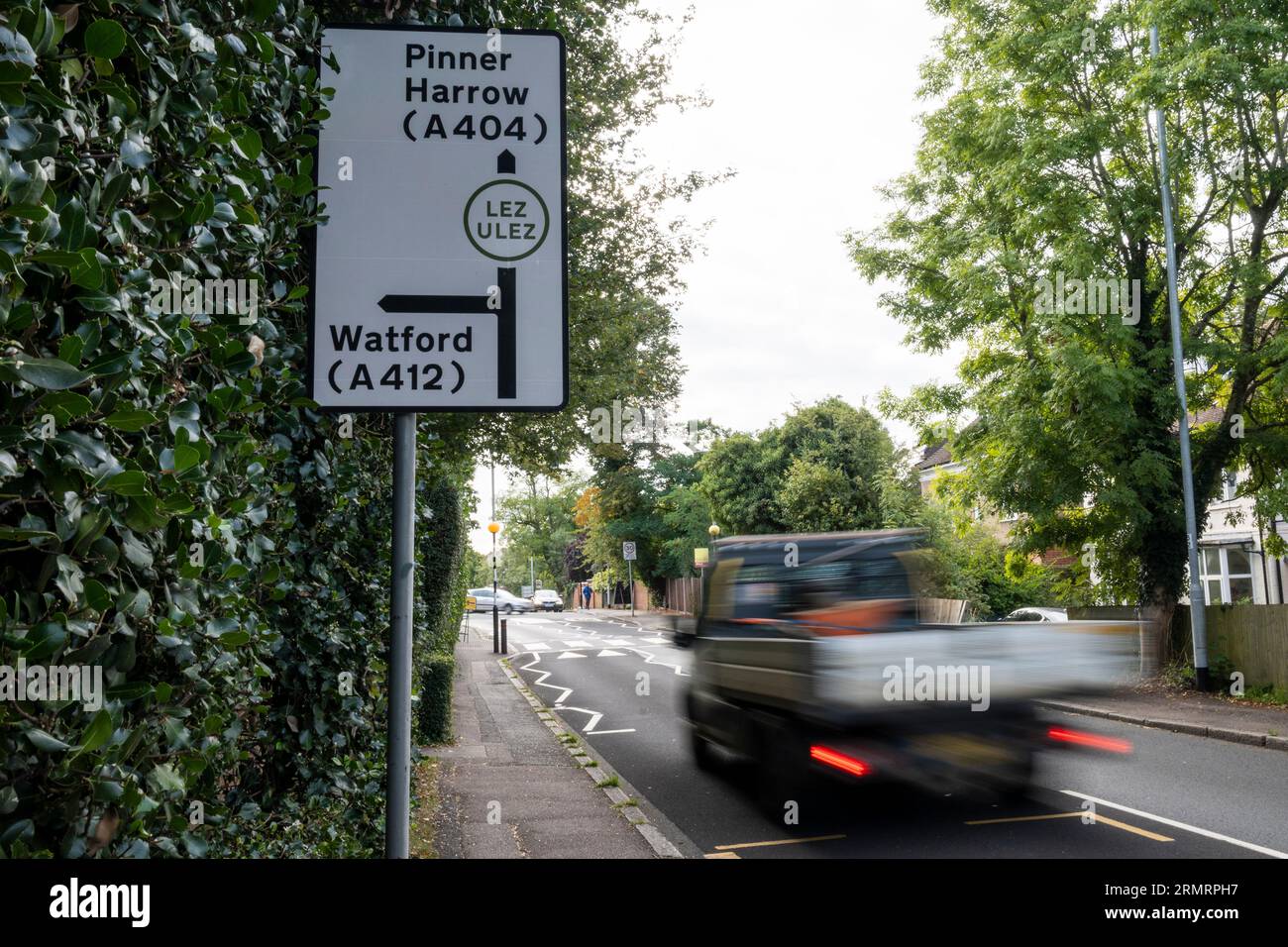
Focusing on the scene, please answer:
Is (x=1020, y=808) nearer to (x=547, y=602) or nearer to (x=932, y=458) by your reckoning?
(x=932, y=458)

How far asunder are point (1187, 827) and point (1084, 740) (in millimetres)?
1614

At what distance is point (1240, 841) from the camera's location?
22.0 feet

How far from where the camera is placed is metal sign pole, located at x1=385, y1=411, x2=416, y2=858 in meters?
1.93

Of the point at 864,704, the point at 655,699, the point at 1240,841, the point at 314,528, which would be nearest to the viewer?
the point at 314,528

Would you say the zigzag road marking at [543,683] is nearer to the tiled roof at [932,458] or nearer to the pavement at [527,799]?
the pavement at [527,799]

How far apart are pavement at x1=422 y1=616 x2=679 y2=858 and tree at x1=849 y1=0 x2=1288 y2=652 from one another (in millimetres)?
9635

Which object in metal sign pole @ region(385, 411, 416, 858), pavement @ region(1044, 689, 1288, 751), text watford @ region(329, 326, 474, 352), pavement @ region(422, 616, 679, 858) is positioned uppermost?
text watford @ region(329, 326, 474, 352)

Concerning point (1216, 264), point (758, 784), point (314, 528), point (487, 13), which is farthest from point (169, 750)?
point (1216, 264)

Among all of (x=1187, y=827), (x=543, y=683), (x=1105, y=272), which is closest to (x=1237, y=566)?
(x=1105, y=272)

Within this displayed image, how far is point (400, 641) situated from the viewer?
2.04 m

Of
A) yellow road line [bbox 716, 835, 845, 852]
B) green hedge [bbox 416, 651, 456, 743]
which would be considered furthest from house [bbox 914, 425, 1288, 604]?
yellow road line [bbox 716, 835, 845, 852]

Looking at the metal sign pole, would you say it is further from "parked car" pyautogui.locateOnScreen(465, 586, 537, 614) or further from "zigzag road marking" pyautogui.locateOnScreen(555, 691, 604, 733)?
"parked car" pyautogui.locateOnScreen(465, 586, 537, 614)

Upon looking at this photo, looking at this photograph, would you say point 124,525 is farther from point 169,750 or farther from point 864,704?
point 864,704
